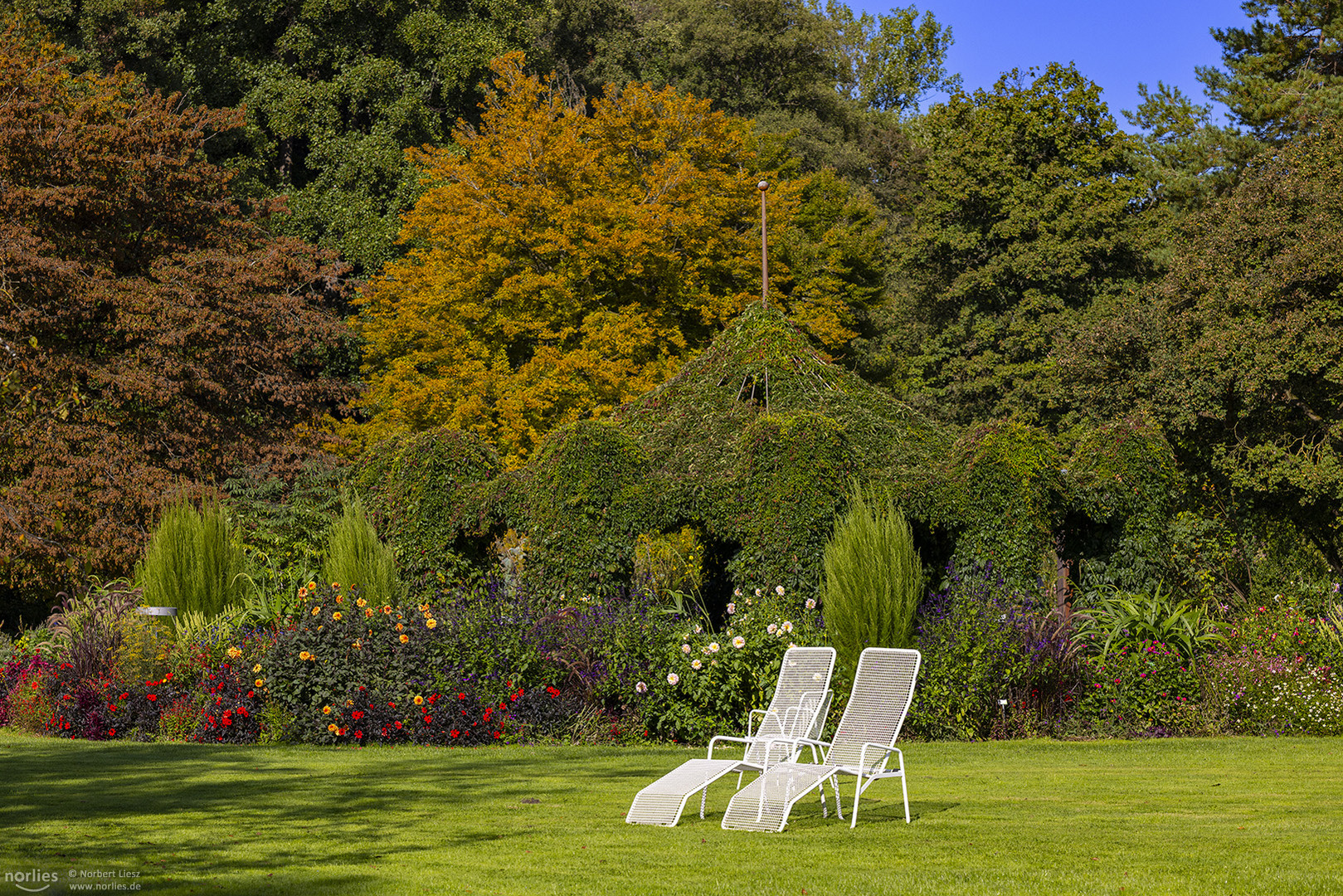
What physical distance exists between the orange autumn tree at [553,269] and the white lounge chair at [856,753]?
57.2 feet

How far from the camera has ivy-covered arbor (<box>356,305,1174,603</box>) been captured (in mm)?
15672

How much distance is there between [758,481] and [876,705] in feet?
24.8

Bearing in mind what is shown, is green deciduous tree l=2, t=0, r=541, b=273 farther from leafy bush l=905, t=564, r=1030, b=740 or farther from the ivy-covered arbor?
leafy bush l=905, t=564, r=1030, b=740

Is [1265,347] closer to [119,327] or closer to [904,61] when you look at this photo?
[119,327]

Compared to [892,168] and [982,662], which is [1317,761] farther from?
[892,168]

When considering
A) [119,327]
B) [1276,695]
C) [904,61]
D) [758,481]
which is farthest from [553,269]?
[904,61]

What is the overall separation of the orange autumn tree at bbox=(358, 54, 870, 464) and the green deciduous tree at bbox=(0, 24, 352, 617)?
3101 millimetres

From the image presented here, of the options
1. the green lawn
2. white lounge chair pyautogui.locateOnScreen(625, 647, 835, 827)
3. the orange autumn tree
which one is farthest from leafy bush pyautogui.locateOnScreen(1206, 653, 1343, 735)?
the orange autumn tree

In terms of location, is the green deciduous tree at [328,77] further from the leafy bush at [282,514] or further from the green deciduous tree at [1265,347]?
the green deciduous tree at [1265,347]

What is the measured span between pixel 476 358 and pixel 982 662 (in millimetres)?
16559

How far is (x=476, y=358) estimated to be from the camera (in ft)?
90.2

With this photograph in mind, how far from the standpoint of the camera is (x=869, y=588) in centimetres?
1384

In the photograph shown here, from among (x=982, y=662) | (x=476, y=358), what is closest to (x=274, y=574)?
(x=982, y=662)

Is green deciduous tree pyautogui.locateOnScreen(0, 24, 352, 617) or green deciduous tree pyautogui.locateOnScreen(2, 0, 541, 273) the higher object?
green deciduous tree pyautogui.locateOnScreen(2, 0, 541, 273)
